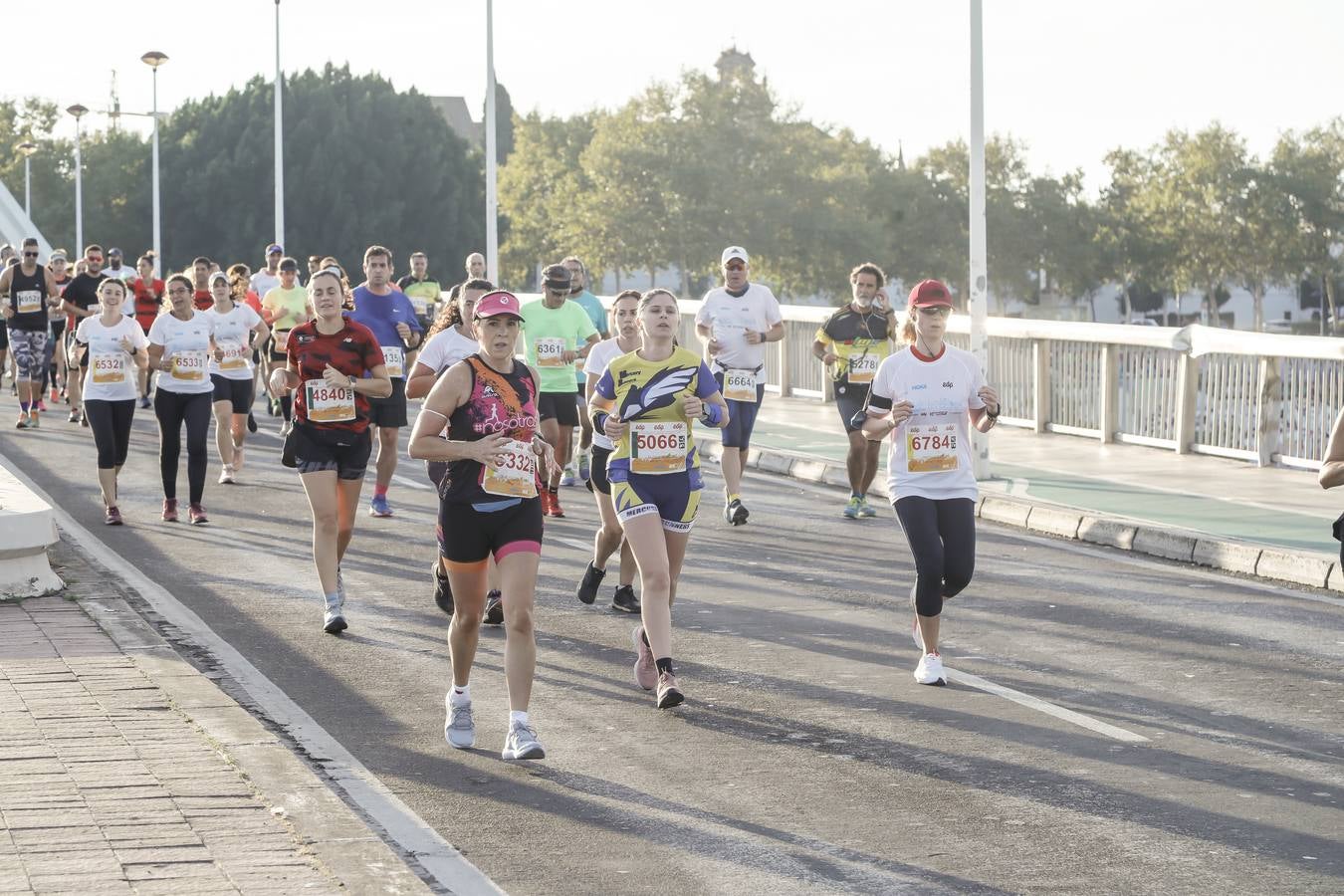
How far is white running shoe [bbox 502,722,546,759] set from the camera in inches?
293

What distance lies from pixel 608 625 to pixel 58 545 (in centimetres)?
402

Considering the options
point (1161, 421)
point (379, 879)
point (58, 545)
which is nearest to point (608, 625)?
point (58, 545)

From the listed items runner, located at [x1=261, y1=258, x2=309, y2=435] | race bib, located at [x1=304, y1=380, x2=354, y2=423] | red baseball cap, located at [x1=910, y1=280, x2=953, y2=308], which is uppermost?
runner, located at [x1=261, y1=258, x2=309, y2=435]

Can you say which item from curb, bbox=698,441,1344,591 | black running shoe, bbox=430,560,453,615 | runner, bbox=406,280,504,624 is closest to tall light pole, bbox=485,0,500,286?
curb, bbox=698,441,1344,591

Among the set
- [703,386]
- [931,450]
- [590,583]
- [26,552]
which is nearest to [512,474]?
[703,386]

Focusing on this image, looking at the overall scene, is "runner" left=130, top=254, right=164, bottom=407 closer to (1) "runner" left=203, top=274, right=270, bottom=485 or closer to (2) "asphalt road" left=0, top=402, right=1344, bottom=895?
(1) "runner" left=203, top=274, right=270, bottom=485

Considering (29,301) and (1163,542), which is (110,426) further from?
(29,301)

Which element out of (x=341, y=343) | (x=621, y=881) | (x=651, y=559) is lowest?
(x=621, y=881)

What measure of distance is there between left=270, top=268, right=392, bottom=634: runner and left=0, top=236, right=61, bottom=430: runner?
1312 cm

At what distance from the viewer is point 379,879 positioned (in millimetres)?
5574

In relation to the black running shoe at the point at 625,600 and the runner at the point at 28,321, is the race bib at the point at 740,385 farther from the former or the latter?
the runner at the point at 28,321

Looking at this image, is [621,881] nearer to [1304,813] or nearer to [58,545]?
[1304,813]

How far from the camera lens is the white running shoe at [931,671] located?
29.5 feet

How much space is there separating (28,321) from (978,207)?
11716 millimetres
